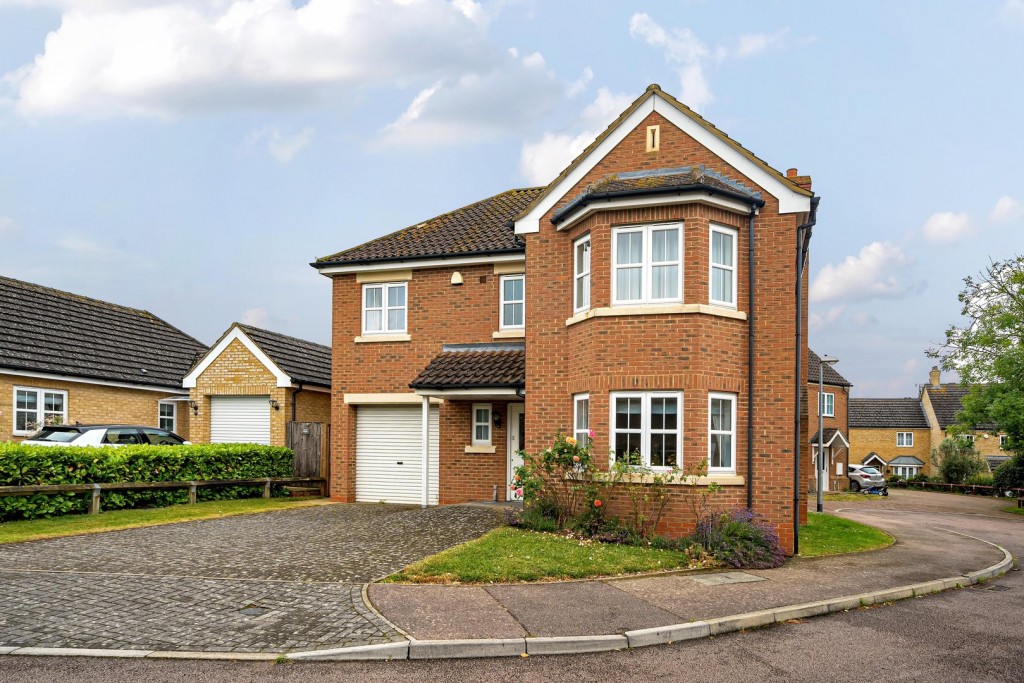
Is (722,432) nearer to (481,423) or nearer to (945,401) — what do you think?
(481,423)

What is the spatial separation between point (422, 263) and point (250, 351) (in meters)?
6.60

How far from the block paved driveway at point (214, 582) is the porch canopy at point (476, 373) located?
2.87 m

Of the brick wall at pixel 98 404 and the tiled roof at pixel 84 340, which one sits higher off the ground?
the tiled roof at pixel 84 340

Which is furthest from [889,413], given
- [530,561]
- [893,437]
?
[530,561]

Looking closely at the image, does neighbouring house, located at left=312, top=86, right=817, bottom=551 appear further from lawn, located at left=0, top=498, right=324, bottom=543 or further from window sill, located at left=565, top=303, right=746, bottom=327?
lawn, located at left=0, top=498, right=324, bottom=543

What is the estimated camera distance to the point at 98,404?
24906 millimetres

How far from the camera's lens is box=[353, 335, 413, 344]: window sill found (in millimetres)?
19875

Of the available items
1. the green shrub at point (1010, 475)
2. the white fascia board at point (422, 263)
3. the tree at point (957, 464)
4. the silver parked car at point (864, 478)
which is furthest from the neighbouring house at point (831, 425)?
the white fascia board at point (422, 263)

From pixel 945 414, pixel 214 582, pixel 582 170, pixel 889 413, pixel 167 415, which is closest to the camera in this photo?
pixel 214 582

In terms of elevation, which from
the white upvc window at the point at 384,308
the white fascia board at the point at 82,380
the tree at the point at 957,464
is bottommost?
the tree at the point at 957,464

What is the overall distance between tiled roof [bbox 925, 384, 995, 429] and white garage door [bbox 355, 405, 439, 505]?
185 ft

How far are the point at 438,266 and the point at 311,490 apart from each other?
24.8ft

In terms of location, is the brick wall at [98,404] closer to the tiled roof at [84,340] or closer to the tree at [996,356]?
the tiled roof at [84,340]

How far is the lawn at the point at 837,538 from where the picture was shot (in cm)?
1464
